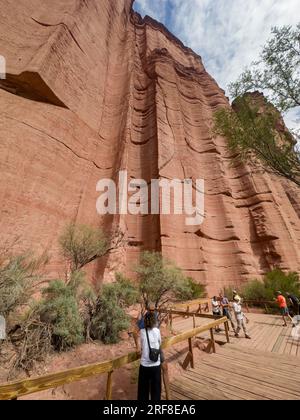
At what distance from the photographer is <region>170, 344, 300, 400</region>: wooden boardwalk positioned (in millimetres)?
3645

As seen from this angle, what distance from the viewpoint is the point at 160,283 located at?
12.8 metres

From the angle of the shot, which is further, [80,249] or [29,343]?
[80,249]

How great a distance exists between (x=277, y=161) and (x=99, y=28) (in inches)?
1261

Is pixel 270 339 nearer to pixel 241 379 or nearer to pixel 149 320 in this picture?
pixel 241 379

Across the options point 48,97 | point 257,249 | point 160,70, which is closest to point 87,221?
point 48,97

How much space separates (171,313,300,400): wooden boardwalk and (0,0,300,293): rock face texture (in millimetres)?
10856

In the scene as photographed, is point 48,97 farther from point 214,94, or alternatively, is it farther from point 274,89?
point 214,94

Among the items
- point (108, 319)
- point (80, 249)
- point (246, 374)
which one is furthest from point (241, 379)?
point (80, 249)

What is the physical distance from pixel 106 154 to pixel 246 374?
2088 cm

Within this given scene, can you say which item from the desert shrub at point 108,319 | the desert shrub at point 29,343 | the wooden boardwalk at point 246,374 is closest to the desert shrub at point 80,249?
the desert shrub at point 108,319

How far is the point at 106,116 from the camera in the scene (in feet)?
81.7

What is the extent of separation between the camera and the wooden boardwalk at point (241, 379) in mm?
3645

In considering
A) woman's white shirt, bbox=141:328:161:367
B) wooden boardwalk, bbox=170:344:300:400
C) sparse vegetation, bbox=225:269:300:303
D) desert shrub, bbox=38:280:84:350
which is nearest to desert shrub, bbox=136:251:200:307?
sparse vegetation, bbox=225:269:300:303

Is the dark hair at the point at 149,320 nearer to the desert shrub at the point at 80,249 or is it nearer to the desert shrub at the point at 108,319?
the desert shrub at the point at 108,319
